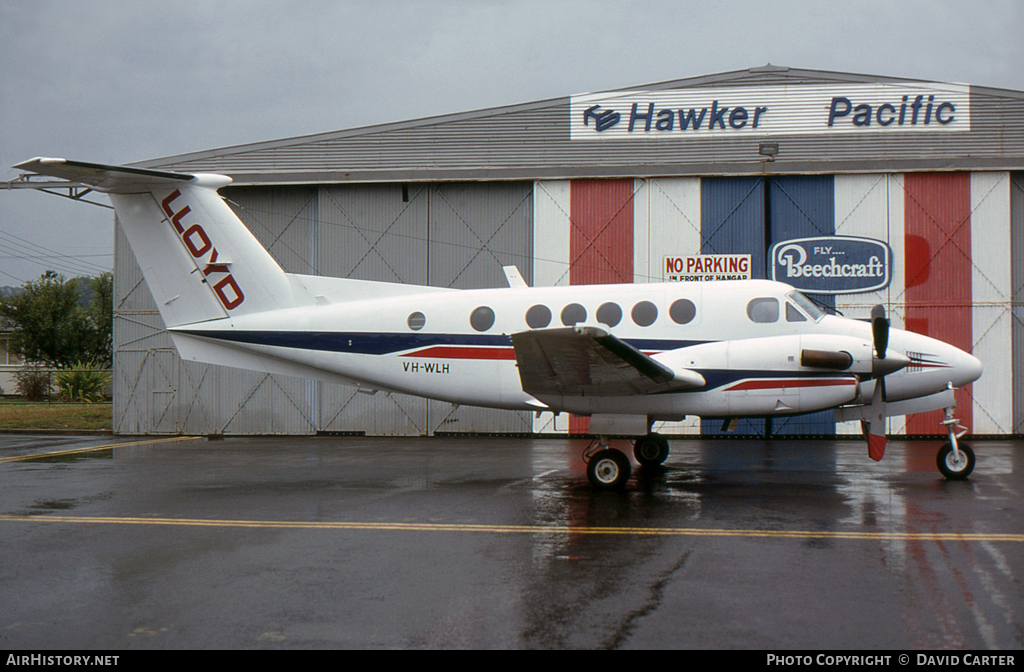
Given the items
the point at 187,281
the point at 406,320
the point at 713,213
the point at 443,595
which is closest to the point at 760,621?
the point at 443,595

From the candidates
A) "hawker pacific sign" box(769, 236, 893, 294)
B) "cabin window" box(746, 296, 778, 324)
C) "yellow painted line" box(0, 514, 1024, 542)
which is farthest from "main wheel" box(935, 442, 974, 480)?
"hawker pacific sign" box(769, 236, 893, 294)

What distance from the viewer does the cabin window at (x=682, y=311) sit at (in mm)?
10805

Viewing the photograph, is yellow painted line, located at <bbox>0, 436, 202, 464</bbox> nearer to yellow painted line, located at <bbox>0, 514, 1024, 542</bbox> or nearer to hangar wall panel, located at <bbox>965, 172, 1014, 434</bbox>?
yellow painted line, located at <bbox>0, 514, 1024, 542</bbox>

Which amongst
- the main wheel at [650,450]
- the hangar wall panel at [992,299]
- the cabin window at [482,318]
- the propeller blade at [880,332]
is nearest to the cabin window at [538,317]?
the cabin window at [482,318]

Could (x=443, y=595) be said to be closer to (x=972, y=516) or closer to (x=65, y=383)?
(x=972, y=516)

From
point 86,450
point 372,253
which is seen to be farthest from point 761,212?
point 86,450

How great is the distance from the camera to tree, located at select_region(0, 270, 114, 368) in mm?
43781

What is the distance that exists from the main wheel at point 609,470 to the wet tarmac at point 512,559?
308 mm

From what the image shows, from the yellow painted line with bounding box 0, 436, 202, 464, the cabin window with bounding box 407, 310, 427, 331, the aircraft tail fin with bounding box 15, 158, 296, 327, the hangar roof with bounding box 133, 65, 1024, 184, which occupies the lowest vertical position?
the yellow painted line with bounding box 0, 436, 202, 464

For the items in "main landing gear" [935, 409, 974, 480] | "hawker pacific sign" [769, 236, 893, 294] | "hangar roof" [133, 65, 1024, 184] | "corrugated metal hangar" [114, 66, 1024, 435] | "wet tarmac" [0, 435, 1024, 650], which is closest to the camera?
"wet tarmac" [0, 435, 1024, 650]

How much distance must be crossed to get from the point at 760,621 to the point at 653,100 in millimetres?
16275

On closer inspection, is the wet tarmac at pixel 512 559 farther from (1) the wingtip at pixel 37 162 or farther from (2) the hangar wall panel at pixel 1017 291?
(2) the hangar wall panel at pixel 1017 291

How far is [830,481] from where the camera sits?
10555mm

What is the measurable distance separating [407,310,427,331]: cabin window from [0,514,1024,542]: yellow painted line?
424 cm
